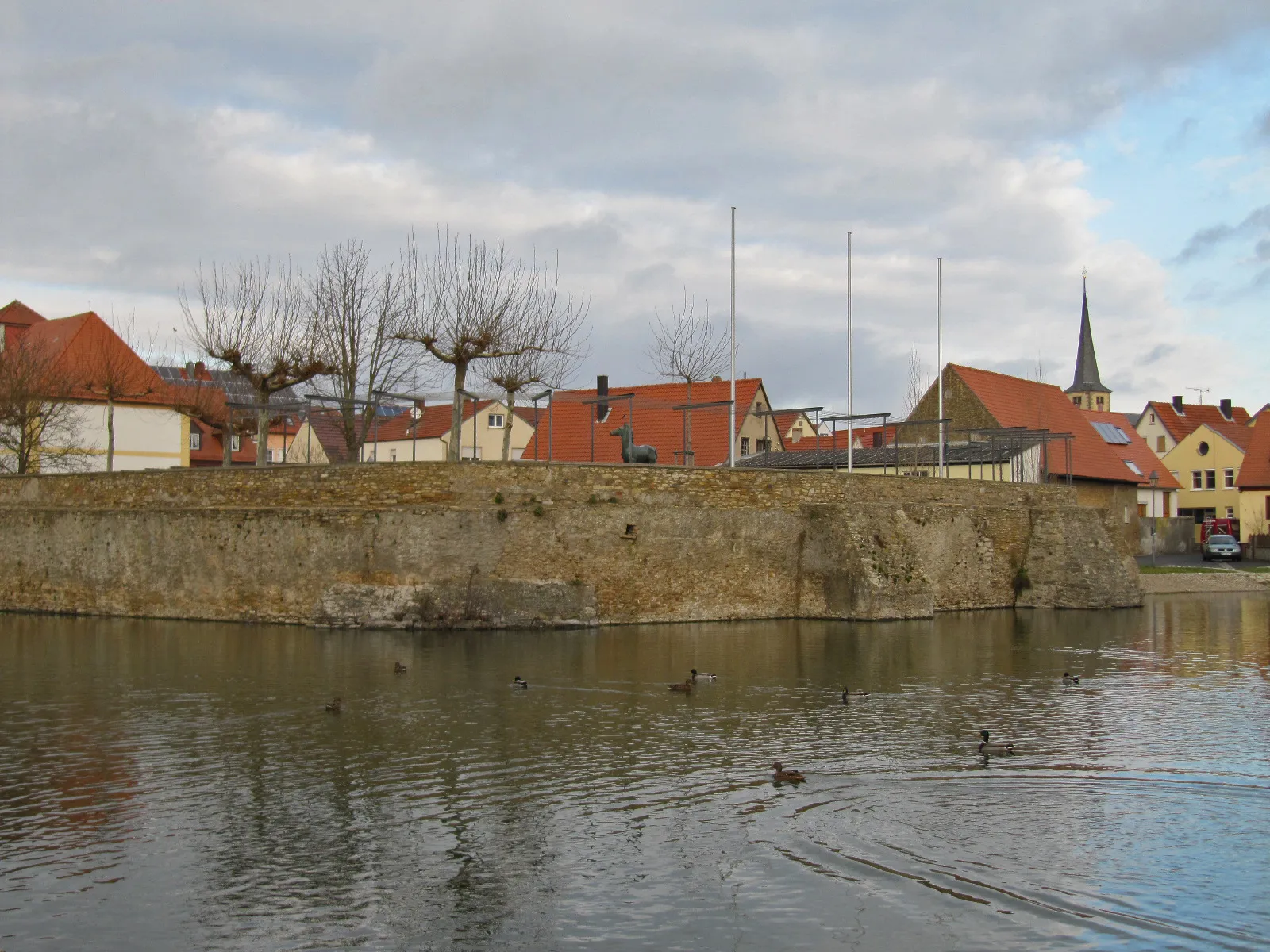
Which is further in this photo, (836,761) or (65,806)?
(836,761)

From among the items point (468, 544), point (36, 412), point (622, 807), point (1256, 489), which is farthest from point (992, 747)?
point (1256, 489)

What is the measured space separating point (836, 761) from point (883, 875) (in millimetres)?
3852

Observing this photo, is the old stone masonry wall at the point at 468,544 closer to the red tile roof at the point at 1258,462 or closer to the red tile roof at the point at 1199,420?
the red tile roof at the point at 1258,462

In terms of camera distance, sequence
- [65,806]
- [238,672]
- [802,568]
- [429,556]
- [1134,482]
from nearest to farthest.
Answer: [65,806]
[238,672]
[429,556]
[802,568]
[1134,482]

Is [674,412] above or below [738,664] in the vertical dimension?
above

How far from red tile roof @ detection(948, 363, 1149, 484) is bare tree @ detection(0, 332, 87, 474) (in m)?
34.0

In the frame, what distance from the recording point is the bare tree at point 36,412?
39.1 meters

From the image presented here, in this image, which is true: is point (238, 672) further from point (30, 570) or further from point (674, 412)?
point (674, 412)

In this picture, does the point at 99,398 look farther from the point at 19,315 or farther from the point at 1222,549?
the point at 1222,549

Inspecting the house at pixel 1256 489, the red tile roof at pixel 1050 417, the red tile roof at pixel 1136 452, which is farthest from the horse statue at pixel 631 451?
the house at pixel 1256 489

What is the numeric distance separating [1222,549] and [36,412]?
46.2m

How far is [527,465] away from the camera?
88.8ft

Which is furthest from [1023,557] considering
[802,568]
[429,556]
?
[429,556]

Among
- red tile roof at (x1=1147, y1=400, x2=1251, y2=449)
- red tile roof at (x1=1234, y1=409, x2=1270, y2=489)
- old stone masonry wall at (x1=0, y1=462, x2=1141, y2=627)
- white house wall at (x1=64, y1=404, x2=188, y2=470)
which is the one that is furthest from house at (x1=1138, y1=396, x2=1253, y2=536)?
white house wall at (x1=64, y1=404, x2=188, y2=470)
